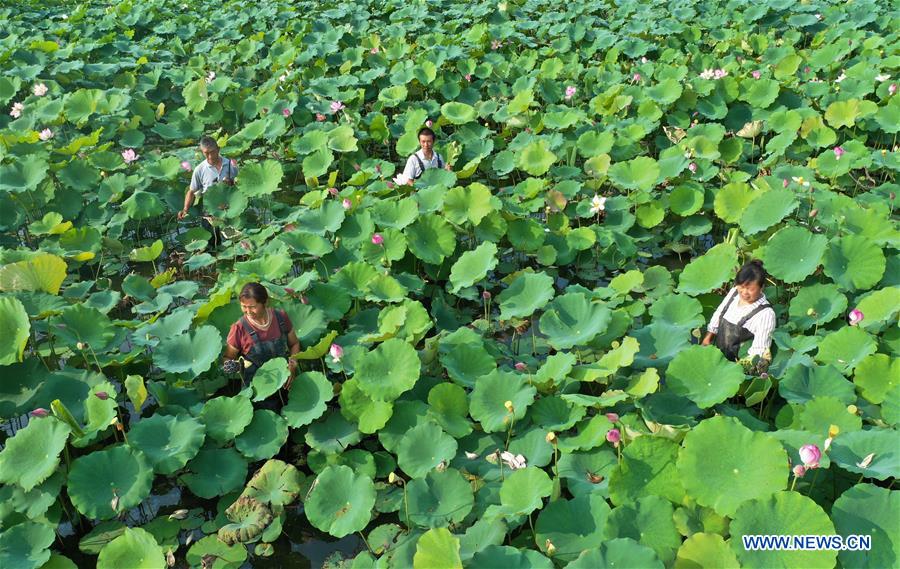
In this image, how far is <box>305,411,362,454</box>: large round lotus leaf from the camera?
3303 millimetres

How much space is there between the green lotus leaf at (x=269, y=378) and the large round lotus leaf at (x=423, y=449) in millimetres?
713

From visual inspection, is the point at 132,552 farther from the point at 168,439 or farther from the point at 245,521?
the point at 168,439

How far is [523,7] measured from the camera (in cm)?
1109

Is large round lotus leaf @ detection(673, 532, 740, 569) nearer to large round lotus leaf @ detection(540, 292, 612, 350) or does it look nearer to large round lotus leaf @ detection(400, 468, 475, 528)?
large round lotus leaf @ detection(400, 468, 475, 528)

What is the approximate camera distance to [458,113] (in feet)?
23.2

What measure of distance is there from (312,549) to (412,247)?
7.07ft

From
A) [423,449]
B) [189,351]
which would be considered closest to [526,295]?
[423,449]

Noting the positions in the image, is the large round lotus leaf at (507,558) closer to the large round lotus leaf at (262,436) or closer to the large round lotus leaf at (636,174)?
the large round lotus leaf at (262,436)

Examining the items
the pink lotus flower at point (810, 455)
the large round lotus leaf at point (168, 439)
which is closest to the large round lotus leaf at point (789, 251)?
the pink lotus flower at point (810, 455)

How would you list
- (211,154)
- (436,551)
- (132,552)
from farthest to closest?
(211,154), (132,552), (436,551)

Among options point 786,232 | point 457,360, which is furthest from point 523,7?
point 457,360

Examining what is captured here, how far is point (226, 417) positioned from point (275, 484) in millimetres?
443

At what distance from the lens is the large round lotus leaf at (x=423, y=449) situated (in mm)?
3053

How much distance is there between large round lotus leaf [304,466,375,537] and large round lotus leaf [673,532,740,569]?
4.00ft
